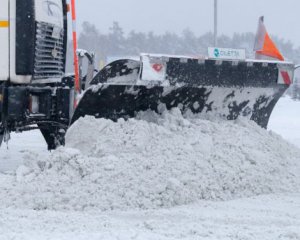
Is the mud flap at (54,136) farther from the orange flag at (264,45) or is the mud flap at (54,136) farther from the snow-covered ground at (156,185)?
the orange flag at (264,45)

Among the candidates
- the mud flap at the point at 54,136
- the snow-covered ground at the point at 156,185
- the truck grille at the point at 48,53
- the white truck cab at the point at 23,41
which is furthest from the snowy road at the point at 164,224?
the mud flap at the point at 54,136

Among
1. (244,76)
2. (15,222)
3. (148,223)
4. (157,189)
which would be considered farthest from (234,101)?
(15,222)

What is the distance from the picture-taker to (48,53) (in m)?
5.84

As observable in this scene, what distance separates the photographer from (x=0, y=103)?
5070 millimetres

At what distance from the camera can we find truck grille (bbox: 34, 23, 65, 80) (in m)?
5.49

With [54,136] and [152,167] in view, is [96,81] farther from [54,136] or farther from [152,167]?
[54,136]

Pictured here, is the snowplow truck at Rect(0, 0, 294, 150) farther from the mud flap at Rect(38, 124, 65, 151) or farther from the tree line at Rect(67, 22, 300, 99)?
the tree line at Rect(67, 22, 300, 99)

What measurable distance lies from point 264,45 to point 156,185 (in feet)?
10.1

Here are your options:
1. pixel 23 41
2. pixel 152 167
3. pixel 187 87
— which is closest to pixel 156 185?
pixel 152 167

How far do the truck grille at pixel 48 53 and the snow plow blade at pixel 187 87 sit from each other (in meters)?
0.71

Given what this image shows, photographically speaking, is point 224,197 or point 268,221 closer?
point 268,221

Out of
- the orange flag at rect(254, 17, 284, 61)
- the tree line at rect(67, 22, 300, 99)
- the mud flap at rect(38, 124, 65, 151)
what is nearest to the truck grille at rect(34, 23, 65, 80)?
the mud flap at rect(38, 124, 65, 151)

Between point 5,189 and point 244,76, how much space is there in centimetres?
283

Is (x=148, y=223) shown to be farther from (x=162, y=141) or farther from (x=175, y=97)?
(x=175, y=97)
